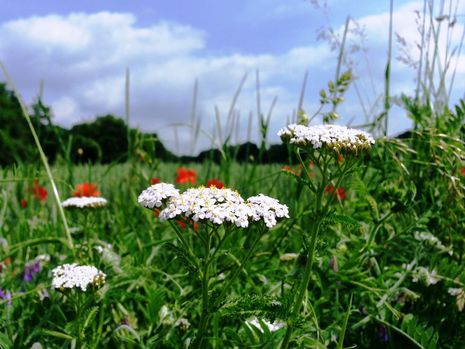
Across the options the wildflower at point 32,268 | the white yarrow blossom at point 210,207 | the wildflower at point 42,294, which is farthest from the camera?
the wildflower at point 32,268

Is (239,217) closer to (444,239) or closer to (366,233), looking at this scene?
(366,233)

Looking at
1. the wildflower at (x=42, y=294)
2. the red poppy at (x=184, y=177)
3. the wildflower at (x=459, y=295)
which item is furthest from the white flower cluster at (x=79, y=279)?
the red poppy at (x=184, y=177)

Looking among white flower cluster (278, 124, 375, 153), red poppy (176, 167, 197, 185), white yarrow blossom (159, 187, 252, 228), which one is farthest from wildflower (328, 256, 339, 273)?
red poppy (176, 167, 197, 185)

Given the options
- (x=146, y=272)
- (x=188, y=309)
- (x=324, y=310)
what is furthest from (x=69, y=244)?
(x=324, y=310)

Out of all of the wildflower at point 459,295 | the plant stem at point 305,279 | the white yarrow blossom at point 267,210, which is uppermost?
the white yarrow blossom at point 267,210

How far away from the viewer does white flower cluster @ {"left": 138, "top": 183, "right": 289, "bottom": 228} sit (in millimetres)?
1499

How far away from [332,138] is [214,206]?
41 centimetres

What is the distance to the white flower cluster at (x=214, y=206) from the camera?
1499 millimetres

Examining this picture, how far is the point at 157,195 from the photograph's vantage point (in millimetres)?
1616

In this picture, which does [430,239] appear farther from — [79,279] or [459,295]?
[79,279]

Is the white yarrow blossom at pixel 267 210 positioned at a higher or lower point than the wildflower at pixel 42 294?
higher

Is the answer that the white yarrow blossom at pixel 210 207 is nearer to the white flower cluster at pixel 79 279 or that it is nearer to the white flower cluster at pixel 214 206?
the white flower cluster at pixel 214 206

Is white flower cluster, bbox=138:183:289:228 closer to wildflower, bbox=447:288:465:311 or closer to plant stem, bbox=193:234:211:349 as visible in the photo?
plant stem, bbox=193:234:211:349

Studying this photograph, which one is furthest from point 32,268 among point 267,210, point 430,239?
point 430,239
